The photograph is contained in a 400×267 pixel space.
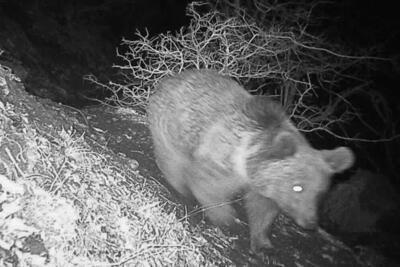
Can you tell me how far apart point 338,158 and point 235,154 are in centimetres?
117

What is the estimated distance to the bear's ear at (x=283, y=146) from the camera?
13.7 feet

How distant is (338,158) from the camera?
4570mm

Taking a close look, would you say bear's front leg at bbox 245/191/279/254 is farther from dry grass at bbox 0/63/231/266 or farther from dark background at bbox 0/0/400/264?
dark background at bbox 0/0/400/264

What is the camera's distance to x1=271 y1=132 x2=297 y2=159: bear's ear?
4176 millimetres

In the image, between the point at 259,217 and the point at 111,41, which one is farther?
the point at 111,41

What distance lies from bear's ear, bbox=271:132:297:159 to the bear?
1 centimetres

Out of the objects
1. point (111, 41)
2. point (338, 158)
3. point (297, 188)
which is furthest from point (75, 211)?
point (111, 41)

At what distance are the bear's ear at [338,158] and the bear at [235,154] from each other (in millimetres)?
11

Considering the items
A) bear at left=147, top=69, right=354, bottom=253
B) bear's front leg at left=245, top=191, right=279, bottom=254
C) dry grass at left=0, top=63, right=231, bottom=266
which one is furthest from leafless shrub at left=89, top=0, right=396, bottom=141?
dry grass at left=0, top=63, right=231, bottom=266

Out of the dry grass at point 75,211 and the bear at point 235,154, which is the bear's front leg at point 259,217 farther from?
the dry grass at point 75,211

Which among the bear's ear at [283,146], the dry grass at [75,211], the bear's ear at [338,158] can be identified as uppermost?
the bear's ear at [283,146]

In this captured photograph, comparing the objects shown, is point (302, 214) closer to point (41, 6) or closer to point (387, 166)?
point (387, 166)

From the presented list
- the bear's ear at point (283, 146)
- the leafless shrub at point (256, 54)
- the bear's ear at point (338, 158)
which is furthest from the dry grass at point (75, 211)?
the leafless shrub at point (256, 54)

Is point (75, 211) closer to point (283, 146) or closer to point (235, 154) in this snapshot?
point (235, 154)
